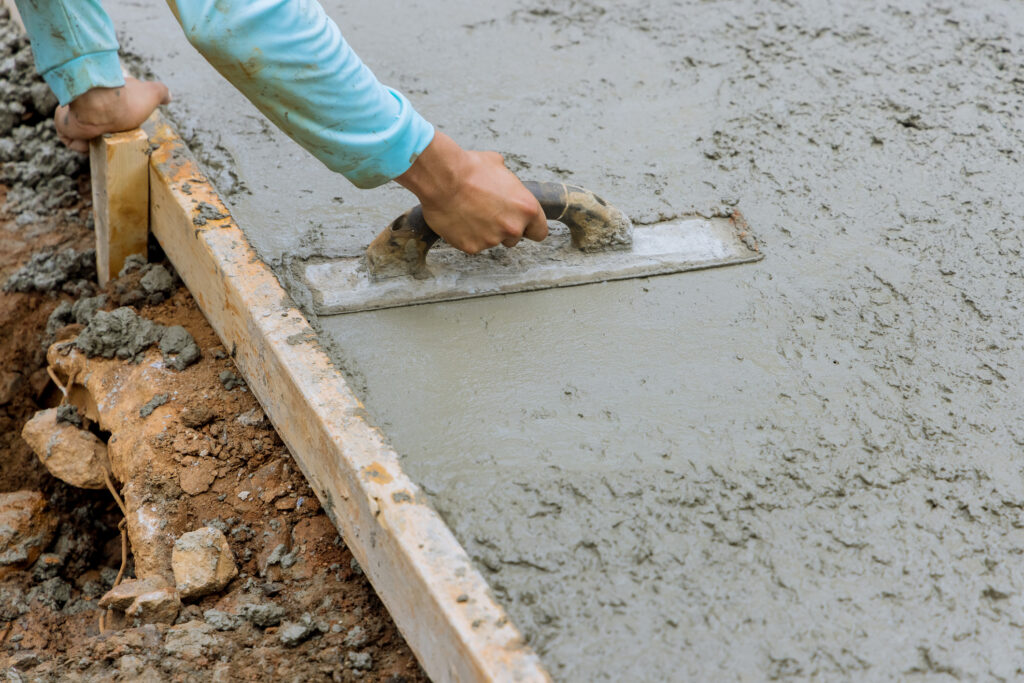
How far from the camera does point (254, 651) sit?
1644 millimetres

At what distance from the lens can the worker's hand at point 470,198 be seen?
5.87 ft

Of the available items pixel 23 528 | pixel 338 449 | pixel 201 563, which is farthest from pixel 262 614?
pixel 23 528

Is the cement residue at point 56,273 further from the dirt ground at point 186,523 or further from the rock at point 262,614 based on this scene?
the rock at point 262,614

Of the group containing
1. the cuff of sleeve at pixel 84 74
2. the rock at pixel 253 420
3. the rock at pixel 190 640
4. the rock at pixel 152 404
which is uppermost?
the cuff of sleeve at pixel 84 74

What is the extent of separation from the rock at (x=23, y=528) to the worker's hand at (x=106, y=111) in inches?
39.1

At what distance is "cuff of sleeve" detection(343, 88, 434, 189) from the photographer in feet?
5.48

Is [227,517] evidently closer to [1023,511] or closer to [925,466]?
[925,466]

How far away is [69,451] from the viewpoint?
2.13 meters

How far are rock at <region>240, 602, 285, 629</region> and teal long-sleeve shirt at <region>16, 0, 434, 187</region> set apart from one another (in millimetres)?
890

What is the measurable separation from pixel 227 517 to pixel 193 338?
544mm

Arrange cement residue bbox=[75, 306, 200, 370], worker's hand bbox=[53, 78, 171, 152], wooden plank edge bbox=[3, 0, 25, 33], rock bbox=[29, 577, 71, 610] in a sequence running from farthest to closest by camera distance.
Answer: wooden plank edge bbox=[3, 0, 25, 33]
worker's hand bbox=[53, 78, 171, 152]
cement residue bbox=[75, 306, 200, 370]
rock bbox=[29, 577, 71, 610]

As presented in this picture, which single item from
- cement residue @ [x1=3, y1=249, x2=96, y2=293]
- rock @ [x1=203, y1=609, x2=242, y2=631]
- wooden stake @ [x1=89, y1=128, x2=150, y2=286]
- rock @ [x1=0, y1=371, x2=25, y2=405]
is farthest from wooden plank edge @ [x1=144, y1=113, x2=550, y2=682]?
rock @ [x1=0, y1=371, x2=25, y2=405]

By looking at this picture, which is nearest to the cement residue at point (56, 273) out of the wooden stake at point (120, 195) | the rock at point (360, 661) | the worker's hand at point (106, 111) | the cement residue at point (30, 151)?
the wooden stake at point (120, 195)

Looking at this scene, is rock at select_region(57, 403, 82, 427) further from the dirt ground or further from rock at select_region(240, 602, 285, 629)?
rock at select_region(240, 602, 285, 629)
